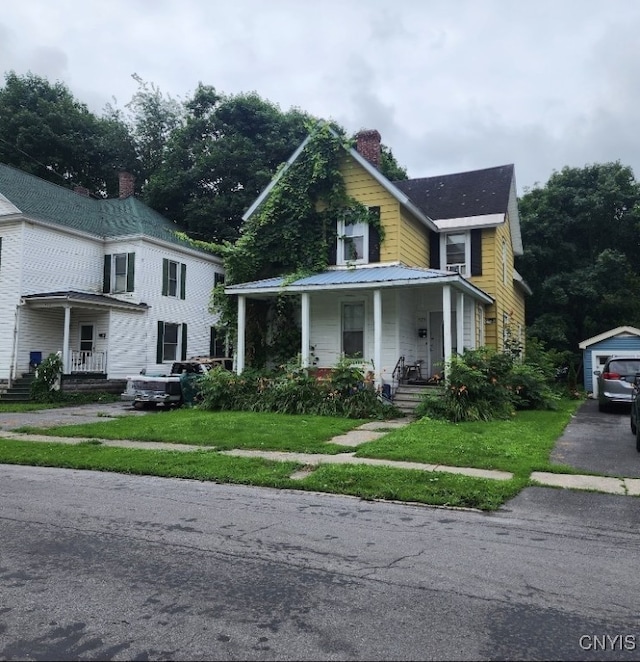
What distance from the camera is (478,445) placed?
9922 millimetres

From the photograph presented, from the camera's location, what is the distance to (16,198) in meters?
23.6

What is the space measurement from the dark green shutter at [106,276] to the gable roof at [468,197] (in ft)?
45.8

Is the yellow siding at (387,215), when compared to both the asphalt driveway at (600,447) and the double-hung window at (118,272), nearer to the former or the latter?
the asphalt driveway at (600,447)

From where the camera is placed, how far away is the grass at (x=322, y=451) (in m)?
7.27

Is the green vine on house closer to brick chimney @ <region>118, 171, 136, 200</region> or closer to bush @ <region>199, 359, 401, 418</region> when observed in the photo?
bush @ <region>199, 359, 401, 418</region>

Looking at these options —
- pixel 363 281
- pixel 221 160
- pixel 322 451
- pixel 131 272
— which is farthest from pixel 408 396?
pixel 221 160

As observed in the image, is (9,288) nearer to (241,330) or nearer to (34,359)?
(34,359)

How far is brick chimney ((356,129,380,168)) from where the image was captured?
69.3 feet

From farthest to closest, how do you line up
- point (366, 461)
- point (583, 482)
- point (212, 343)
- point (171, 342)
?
point (212, 343), point (171, 342), point (366, 461), point (583, 482)

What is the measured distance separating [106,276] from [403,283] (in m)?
16.7

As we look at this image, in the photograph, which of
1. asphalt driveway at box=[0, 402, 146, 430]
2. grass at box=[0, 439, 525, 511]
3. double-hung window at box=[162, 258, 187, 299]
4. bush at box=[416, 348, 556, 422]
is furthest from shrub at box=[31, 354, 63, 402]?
bush at box=[416, 348, 556, 422]

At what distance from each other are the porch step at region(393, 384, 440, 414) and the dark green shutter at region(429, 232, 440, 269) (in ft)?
18.6

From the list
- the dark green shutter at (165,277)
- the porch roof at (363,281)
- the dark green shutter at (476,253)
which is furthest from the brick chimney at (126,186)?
the dark green shutter at (476,253)

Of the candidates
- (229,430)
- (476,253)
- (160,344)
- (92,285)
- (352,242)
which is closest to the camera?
(229,430)
